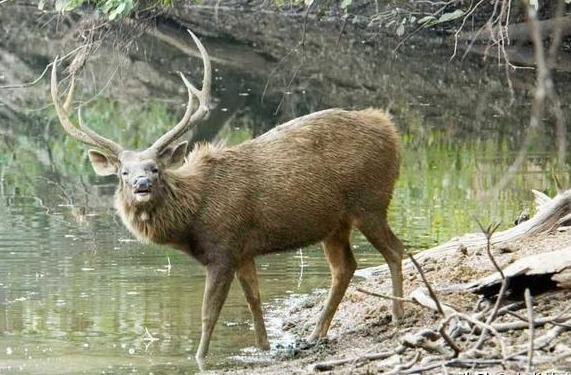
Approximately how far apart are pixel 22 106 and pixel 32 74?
3219 millimetres

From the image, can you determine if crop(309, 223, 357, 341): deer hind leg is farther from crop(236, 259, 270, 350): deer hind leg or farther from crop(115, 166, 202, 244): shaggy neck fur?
crop(115, 166, 202, 244): shaggy neck fur

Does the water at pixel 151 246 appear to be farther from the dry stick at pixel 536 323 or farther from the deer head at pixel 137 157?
the dry stick at pixel 536 323

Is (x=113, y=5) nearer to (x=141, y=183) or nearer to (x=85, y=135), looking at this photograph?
(x=85, y=135)

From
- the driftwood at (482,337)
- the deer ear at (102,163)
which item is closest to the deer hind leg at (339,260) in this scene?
the driftwood at (482,337)

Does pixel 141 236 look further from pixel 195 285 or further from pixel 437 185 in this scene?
pixel 437 185

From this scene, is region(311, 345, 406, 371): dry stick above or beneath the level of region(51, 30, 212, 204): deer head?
beneath

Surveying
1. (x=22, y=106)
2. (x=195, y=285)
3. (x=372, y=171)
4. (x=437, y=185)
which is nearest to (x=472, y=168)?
(x=437, y=185)

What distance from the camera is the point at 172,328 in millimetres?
10156

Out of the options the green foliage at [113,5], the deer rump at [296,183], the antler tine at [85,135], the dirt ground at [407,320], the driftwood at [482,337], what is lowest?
the dirt ground at [407,320]

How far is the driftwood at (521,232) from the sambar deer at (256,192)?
1536mm

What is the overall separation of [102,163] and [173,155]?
502 mm

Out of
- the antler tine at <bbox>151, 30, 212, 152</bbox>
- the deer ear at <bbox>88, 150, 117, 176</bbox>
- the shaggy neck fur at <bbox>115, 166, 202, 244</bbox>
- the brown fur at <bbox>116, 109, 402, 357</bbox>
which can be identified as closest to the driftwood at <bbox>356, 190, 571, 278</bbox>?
the brown fur at <bbox>116, 109, 402, 357</bbox>

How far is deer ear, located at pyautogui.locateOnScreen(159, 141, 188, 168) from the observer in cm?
944

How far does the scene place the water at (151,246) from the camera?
9688 millimetres
